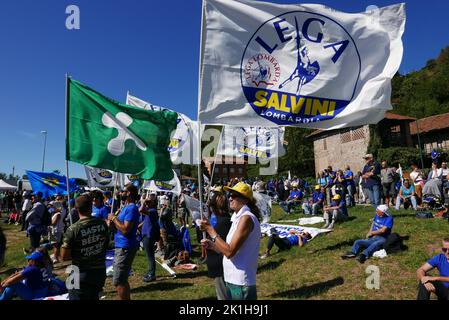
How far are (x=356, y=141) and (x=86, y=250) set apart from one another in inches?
1769

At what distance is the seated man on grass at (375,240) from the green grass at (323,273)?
223mm

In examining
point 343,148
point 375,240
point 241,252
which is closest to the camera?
point 241,252

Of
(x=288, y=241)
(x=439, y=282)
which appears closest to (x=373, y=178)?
(x=288, y=241)

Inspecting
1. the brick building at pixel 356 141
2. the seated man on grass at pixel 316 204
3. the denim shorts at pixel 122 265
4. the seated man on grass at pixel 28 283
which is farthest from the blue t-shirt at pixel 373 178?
the brick building at pixel 356 141

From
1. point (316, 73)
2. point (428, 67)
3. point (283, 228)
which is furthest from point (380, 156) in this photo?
point (428, 67)

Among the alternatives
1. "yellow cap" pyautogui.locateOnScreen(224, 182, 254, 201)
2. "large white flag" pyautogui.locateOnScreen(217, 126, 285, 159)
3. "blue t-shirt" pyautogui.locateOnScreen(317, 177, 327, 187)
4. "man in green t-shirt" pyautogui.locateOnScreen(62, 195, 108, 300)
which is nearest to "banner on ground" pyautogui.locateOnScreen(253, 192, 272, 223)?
"large white flag" pyautogui.locateOnScreen(217, 126, 285, 159)

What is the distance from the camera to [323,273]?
23.4 feet

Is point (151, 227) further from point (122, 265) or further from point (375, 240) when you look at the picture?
point (375, 240)

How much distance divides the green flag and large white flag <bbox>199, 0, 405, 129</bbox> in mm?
1784

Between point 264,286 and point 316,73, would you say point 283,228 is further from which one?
point 316,73

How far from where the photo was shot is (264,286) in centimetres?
688

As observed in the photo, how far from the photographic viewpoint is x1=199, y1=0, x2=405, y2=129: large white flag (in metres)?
5.69

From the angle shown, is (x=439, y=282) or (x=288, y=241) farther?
(x=288, y=241)

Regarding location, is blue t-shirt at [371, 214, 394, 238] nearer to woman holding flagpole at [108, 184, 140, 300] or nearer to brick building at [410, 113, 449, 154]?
woman holding flagpole at [108, 184, 140, 300]
